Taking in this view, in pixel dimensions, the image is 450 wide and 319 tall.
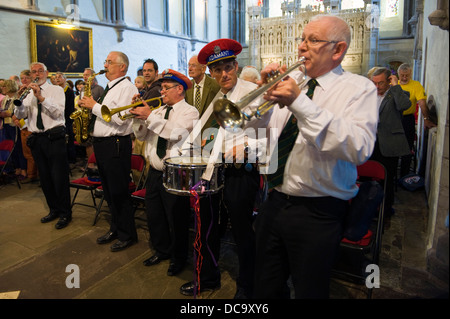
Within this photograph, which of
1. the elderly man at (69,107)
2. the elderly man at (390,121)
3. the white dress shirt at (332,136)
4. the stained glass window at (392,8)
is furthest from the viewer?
the stained glass window at (392,8)

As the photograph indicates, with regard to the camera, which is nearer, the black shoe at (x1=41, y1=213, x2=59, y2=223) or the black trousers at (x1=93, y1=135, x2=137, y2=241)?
the black trousers at (x1=93, y1=135, x2=137, y2=241)

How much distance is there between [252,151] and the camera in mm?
2232

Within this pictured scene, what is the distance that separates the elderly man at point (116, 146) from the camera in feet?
11.6

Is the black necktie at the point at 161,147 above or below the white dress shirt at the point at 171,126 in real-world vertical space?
below

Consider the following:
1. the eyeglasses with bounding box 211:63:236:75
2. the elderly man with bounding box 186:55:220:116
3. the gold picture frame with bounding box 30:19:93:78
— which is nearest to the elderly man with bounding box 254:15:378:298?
the eyeglasses with bounding box 211:63:236:75

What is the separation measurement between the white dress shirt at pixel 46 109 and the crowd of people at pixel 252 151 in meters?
0.01

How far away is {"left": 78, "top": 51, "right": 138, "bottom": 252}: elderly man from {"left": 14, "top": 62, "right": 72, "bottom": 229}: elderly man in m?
0.93

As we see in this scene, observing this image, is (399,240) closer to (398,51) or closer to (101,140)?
(101,140)

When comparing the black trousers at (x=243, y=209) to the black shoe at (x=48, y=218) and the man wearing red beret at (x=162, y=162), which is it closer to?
the man wearing red beret at (x=162, y=162)

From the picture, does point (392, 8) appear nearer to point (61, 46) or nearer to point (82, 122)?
point (61, 46)

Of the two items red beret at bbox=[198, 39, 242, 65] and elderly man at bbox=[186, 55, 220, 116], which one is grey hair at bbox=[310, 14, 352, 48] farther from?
elderly man at bbox=[186, 55, 220, 116]

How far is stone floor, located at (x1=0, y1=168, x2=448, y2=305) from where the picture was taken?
111 inches

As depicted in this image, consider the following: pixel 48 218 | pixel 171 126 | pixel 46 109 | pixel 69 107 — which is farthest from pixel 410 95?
pixel 69 107

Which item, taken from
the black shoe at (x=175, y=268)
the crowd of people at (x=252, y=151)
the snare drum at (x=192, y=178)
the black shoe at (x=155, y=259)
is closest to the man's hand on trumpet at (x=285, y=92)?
the crowd of people at (x=252, y=151)
